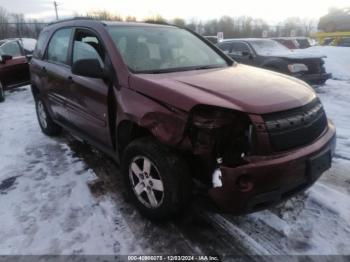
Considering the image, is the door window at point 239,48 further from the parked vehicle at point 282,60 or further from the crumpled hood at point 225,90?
the crumpled hood at point 225,90

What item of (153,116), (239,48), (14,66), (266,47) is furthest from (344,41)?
(153,116)

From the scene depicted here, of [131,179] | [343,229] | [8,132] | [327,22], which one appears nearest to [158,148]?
[131,179]

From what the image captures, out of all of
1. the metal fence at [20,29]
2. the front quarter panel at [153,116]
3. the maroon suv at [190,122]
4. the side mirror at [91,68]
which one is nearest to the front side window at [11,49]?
the maroon suv at [190,122]

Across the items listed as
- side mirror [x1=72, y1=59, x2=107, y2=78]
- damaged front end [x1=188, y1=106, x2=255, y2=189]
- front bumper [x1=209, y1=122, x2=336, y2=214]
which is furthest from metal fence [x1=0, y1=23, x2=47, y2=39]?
front bumper [x1=209, y1=122, x2=336, y2=214]

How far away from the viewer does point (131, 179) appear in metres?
3.24

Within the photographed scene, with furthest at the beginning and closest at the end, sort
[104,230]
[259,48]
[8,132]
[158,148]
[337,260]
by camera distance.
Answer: [259,48]
[8,132]
[104,230]
[158,148]
[337,260]

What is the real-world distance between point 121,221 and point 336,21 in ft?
73.5

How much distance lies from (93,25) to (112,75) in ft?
3.01

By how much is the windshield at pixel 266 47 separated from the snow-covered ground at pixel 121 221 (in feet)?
18.1

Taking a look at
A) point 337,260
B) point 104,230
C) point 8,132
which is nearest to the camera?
point 337,260

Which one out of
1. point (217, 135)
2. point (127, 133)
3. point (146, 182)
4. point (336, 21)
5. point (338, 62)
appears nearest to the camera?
point (217, 135)

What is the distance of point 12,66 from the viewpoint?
9031 millimetres

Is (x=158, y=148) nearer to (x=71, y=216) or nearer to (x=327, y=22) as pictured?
(x=71, y=216)

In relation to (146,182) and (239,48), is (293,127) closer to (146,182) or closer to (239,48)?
(146,182)
